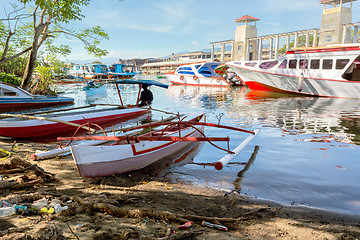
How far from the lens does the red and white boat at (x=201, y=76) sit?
132ft

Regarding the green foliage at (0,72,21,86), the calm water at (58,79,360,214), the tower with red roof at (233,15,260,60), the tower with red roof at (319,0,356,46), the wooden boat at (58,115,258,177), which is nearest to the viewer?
the calm water at (58,79,360,214)

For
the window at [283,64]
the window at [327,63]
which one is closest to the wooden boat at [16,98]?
the window at [283,64]

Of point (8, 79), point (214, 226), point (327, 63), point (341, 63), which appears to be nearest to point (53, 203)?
point (214, 226)

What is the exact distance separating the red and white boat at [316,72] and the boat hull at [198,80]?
12.3 metres

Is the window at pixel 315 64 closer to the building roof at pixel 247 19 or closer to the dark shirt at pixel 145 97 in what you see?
the dark shirt at pixel 145 97

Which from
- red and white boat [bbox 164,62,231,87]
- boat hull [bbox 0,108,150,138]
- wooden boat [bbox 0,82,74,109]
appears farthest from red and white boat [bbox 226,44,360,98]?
wooden boat [bbox 0,82,74,109]

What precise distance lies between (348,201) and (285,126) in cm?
733

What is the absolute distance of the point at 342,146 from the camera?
870 centimetres

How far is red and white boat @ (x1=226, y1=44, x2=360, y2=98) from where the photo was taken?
21.1 metres

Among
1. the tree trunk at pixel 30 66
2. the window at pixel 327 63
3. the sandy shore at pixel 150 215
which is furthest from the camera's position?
the window at pixel 327 63

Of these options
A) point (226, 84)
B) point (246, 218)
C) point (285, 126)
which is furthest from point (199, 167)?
point (226, 84)

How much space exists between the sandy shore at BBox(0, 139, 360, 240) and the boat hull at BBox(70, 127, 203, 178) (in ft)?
0.81

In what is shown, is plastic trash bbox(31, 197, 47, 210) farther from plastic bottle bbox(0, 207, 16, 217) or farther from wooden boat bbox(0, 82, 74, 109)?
wooden boat bbox(0, 82, 74, 109)

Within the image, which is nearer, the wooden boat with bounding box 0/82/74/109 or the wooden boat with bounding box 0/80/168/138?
the wooden boat with bounding box 0/80/168/138
